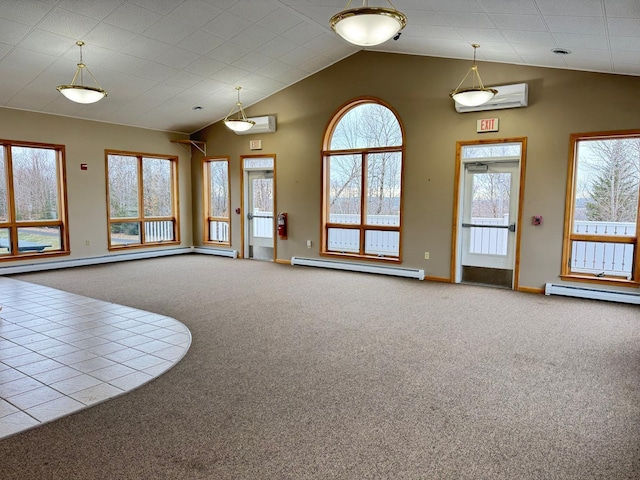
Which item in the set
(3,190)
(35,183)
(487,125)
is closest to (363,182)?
(487,125)

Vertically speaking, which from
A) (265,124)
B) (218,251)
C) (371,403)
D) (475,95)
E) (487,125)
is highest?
(265,124)

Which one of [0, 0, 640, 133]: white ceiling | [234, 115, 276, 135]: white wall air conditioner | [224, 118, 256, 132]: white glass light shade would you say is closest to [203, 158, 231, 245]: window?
[234, 115, 276, 135]: white wall air conditioner

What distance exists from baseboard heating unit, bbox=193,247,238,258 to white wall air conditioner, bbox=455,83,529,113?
5.82 meters

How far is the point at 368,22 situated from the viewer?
3.54 metres

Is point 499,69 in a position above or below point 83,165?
above

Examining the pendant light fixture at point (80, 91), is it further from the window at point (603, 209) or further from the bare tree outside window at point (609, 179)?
the bare tree outside window at point (609, 179)

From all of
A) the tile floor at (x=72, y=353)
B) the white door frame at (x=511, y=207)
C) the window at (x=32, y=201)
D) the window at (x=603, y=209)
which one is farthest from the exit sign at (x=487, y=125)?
the window at (x=32, y=201)

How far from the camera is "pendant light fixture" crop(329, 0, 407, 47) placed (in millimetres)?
3445

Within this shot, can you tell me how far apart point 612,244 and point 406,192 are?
2.99 metres

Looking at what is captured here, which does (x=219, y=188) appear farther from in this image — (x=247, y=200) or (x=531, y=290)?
(x=531, y=290)

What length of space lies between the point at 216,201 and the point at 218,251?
117 centimetres

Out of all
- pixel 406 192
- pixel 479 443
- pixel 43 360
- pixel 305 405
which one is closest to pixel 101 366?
pixel 43 360

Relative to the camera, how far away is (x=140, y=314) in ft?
16.4

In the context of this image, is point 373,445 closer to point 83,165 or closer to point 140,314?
point 140,314
